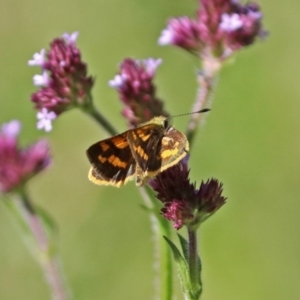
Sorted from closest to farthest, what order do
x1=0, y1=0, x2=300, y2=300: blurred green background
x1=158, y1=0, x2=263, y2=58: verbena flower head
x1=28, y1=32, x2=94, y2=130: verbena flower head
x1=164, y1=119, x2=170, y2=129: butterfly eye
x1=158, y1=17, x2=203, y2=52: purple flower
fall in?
x1=164, y1=119, x2=170, y2=129: butterfly eye < x1=28, y1=32, x2=94, y2=130: verbena flower head < x1=158, y1=0, x2=263, y2=58: verbena flower head < x1=158, y1=17, x2=203, y2=52: purple flower < x1=0, y1=0, x2=300, y2=300: blurred green background

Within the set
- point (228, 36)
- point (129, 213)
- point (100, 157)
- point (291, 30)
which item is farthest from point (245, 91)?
point (100, 157)

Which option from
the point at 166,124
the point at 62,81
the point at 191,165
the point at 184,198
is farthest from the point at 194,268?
the point at 191,165

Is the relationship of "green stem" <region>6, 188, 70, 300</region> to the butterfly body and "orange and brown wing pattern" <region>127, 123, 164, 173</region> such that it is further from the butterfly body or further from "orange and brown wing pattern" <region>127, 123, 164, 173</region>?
"orange and brown wing pattern" <region>127, 123, 164, 173</region>

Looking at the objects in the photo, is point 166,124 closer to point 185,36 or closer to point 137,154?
point 137,154

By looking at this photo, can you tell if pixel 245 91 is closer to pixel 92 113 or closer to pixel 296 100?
pixel 296 100

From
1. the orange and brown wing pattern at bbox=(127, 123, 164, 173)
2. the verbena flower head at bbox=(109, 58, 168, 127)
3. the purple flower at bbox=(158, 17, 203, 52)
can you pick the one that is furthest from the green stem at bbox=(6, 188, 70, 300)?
the purple flower at bbox=(158, 17, 203, 52)

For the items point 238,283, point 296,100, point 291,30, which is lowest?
point 238,283
